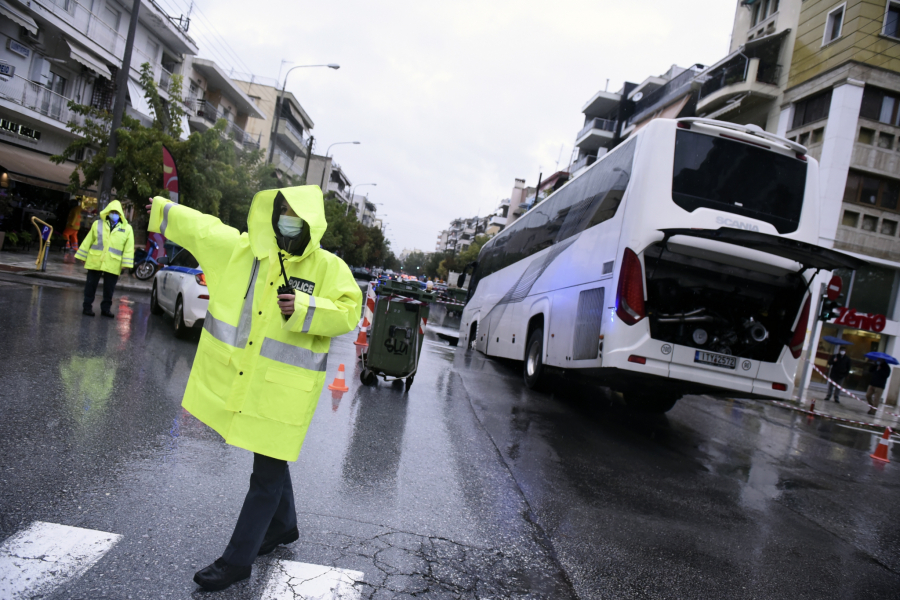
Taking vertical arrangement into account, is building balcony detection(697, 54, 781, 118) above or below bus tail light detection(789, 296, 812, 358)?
above

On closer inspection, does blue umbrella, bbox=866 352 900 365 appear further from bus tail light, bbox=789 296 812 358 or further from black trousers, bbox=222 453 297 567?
black trousers, bbox=222 453 297 567

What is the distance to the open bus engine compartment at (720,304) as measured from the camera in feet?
24.4

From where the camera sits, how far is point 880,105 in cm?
2258

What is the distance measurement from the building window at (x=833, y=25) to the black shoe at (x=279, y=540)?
27.6 m

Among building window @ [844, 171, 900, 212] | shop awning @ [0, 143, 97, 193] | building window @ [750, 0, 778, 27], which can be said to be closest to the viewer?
shop awning @ [0, 143, 97, 193]

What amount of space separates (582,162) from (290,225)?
53.1 meters

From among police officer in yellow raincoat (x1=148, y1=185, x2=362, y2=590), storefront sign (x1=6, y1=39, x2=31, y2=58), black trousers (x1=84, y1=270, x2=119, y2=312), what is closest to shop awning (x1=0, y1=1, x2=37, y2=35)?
storefront sign (x1=6, y1=39, x2=31, y2=58)

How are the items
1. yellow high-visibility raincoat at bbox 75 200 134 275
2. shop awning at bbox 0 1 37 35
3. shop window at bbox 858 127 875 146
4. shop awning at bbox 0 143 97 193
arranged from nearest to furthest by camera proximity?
1. yellow high-visibility raincoat at bbox 75 200 134 275
2. shop awning at bbox 0 1 37 35
3. shop awning at bbox 0 143 97 193
4. shop window at bbox 858 127 875 146

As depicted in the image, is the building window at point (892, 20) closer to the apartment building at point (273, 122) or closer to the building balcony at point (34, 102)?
the building balcony at point (34, 102)

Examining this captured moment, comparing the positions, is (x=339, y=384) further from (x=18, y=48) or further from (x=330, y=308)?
(x=18, y=48)

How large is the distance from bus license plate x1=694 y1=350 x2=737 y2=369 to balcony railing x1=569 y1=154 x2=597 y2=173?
150 feet

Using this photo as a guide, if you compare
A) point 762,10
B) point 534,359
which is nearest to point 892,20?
point 762,10

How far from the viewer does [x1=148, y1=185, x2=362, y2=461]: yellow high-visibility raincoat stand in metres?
2.98

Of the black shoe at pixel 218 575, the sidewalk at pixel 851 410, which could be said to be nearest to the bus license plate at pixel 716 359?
the black shoe at pixel 218 575
